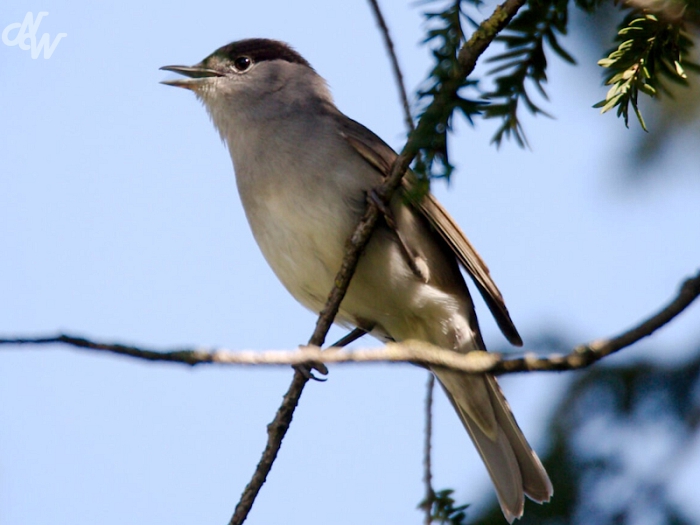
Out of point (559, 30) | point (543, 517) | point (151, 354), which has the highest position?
point (559, 30)

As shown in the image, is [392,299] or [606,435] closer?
[606,435]

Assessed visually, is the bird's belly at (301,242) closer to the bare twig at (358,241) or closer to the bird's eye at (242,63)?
the bare twig at (358,241)

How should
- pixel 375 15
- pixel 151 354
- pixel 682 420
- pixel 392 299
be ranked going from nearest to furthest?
1. pixel 151 354
2. pixel 682 420
3. pixel 375 15
4. pixel 392 299

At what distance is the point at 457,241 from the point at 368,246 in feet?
1.72

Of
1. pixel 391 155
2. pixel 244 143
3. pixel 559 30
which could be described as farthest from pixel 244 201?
pixel 559 30

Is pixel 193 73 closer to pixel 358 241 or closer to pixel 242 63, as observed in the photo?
pixel 242 63

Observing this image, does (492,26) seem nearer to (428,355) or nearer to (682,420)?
(428,355)

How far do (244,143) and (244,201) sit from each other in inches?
14.7

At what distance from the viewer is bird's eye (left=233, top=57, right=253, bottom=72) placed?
5562mm

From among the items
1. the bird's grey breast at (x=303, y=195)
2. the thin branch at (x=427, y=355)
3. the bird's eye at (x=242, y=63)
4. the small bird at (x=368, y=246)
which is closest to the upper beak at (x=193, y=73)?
the bird's eye at (x=242, y=63)

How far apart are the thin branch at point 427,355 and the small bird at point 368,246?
72.5 inches

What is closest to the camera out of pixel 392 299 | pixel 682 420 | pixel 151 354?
pixel 151 354

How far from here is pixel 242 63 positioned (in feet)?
18.4

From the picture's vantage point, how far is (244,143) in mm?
4828
